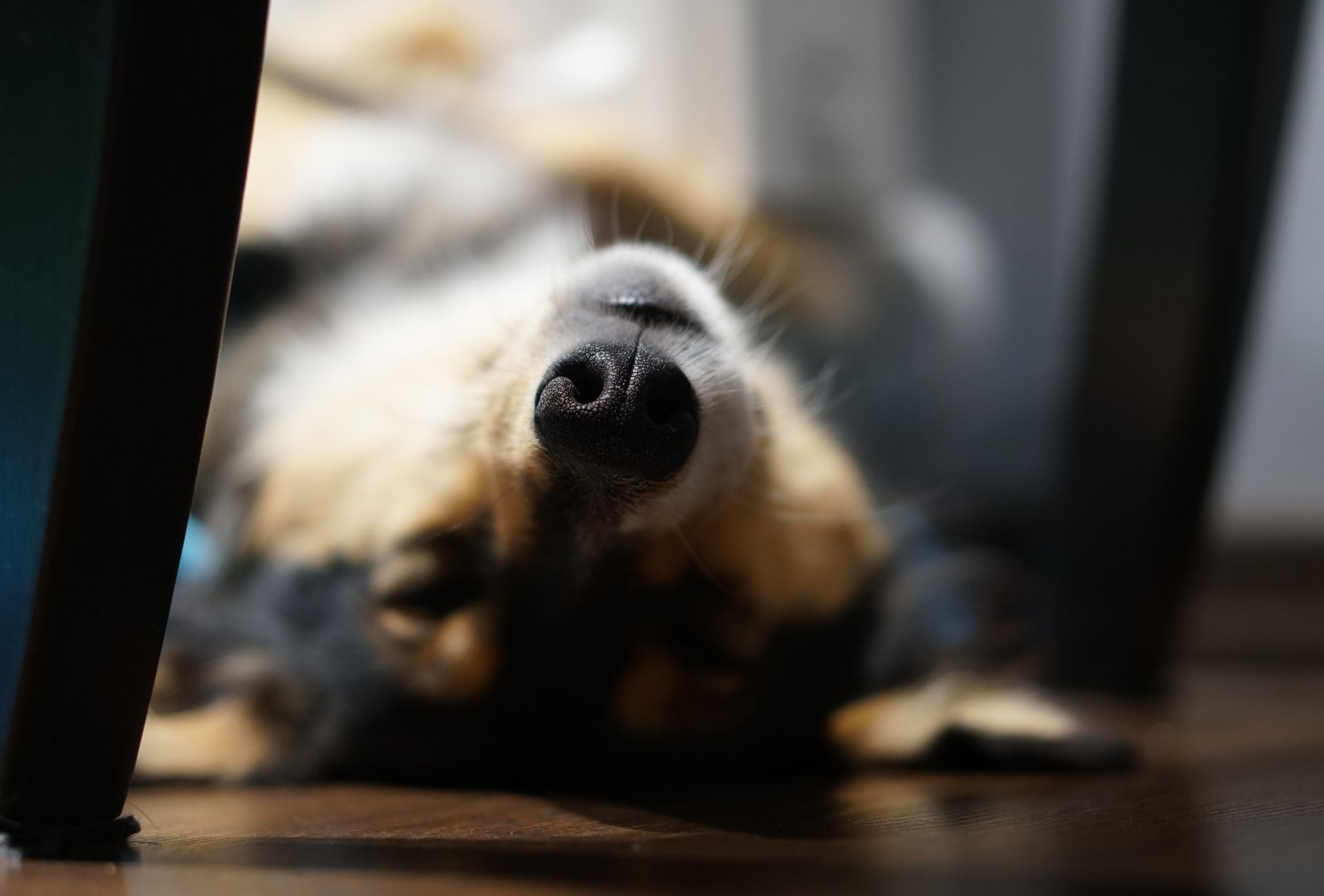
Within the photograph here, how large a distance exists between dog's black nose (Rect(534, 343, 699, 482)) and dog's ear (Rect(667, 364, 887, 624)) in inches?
6.2

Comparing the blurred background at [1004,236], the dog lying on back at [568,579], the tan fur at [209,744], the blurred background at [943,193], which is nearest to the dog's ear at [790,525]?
the dog lying on back at [568,579]

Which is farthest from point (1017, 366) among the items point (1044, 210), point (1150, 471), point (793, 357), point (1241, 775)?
point (1241, 775)

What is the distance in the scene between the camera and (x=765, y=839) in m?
0.65

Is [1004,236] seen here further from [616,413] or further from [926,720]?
[616,413]

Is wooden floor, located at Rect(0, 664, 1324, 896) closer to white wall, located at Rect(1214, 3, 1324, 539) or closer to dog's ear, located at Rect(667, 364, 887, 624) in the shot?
dog's ear, located at Rect(667, 364, 887, 624)

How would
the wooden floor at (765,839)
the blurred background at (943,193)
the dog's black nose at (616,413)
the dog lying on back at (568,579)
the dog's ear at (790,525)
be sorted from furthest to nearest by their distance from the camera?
the blurred background at (943,193)
the dog's ear at (790,525)
the dog lying on back at (568,579)
the dog's black nose at (616,413)
the wooden floor at (765,839)

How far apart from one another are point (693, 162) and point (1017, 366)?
0.62m

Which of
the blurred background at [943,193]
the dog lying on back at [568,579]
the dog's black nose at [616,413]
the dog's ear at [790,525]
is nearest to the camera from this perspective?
the dog's black nose at [616,413]

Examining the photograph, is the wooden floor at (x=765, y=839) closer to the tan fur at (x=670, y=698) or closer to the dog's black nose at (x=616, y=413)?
the tan fur at (x=670, y=698)

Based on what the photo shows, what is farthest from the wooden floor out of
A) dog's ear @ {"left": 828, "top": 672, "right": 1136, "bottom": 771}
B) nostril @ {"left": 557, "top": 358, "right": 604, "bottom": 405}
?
nostril @ {"left": 557, "top": 358, "right": 604, "bottom": 405}

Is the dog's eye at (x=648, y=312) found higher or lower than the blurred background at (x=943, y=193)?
lower

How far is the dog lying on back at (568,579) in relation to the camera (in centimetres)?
84

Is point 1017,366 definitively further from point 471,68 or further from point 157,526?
point 157,526

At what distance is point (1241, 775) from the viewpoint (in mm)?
867
